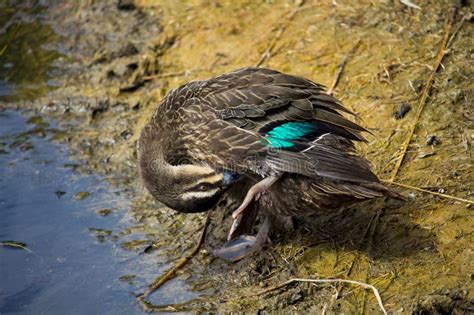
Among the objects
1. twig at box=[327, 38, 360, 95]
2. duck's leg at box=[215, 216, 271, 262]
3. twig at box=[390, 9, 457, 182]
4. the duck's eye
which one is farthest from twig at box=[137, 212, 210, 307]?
twig at box=[327, 38, 360, 95]

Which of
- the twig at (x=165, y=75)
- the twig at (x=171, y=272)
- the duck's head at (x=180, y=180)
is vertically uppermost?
the duck's head at (x=180, y=180)

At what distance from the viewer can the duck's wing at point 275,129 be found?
5.54 meters

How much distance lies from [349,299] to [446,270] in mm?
722

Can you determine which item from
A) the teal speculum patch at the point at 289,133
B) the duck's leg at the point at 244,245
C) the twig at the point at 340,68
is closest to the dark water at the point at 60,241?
the duck's leg at the point at 244,245

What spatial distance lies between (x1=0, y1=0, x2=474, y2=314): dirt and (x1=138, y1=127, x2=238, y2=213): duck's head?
0.62m

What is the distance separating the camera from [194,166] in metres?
5.87

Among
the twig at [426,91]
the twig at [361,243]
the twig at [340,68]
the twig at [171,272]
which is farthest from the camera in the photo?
the twig at [340,68]

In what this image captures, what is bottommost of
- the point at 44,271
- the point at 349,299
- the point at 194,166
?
the point at 44,271

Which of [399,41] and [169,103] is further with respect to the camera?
[399,41]

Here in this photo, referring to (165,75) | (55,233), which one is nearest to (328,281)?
(55,233)

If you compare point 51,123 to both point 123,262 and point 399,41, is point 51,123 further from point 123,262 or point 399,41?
point 399,41

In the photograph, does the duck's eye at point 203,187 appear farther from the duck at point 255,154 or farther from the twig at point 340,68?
the twig at point 340,68

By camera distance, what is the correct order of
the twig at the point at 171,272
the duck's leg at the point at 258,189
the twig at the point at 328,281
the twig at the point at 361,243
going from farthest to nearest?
the twig at the point at 171,272
the duck's leg at the point at 258,189
the twig at the point at 361,243
the twig at the point at 328,281

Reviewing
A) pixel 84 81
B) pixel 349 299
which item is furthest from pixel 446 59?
pixel 84 81
